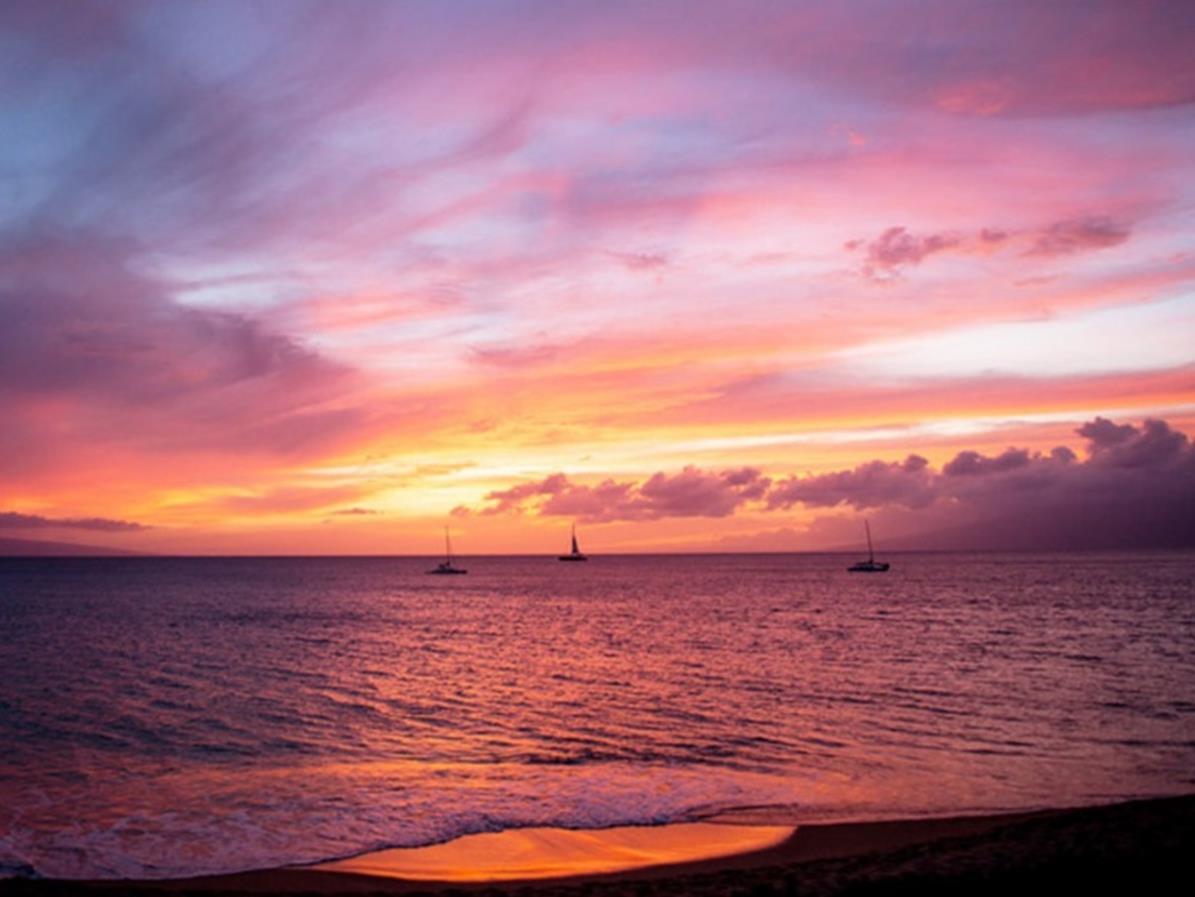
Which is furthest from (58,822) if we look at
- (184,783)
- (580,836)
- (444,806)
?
(580,836)

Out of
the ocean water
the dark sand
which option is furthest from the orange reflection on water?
the ocean water

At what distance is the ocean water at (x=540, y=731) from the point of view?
2191 cm

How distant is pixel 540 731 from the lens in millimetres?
33438

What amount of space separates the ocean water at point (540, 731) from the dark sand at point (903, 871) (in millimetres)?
1790

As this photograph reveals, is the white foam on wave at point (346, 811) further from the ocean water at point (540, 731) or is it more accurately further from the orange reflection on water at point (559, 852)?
the orange reflection on water at point (559, 852)

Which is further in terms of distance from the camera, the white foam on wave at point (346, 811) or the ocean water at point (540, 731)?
the ocean water at point (540, 731)

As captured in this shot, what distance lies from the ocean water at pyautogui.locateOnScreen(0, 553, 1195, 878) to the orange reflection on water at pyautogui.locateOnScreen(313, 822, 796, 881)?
0.77 metres

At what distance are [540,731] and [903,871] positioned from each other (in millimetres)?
19709

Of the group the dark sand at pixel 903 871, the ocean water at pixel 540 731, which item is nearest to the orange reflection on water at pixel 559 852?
the dark sand at pixel 903 871

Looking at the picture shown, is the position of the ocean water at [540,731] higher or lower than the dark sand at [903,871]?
lower

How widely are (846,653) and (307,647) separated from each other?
126 feet

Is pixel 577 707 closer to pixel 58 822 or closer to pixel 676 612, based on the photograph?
pixel 58 822

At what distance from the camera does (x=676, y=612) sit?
3989 inches

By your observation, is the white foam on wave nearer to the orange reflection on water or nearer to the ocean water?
the ocean water
